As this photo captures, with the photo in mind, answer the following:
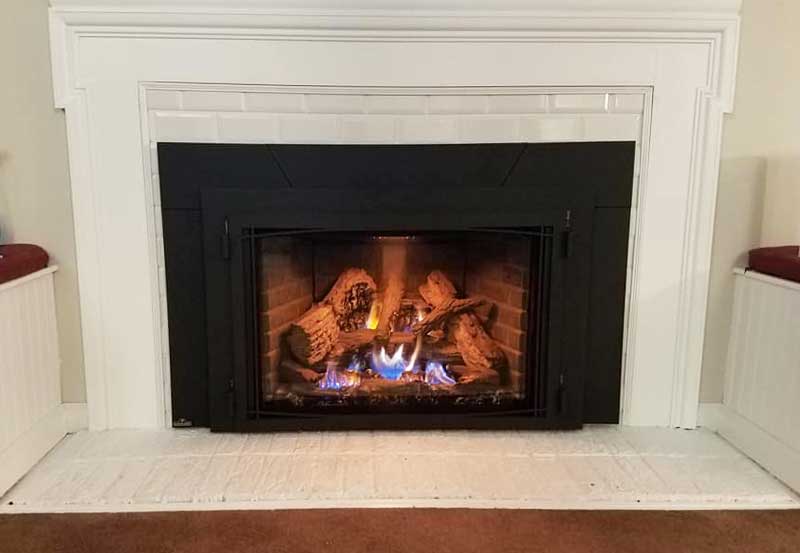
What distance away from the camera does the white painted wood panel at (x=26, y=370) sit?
5.23 ft

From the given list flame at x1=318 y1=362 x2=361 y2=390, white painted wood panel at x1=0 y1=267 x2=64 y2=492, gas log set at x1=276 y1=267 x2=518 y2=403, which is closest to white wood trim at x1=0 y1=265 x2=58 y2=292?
white painted wood panel at x1=0 y1=267 x2=64 y2=492

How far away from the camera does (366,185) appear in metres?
1.81

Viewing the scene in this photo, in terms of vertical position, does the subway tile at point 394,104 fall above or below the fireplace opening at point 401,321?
→ above

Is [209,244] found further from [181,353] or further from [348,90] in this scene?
[348,90]

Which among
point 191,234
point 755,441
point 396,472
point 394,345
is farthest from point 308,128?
point 755,441

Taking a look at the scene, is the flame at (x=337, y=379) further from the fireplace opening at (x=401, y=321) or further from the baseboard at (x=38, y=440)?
the baseboard at (x=38, y=440)

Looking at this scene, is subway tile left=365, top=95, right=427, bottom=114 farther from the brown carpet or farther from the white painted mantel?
the brown carpet

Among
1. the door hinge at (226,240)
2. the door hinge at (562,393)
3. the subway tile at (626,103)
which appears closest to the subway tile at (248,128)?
the door hinge at (226,240)

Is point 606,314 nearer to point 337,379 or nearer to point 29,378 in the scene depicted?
point 337,379

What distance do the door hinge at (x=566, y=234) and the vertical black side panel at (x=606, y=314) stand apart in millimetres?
90

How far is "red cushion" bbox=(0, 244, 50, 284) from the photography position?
1601 millimetres

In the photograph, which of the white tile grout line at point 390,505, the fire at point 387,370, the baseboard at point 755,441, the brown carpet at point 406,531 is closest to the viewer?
the brown carpet at point 406,531

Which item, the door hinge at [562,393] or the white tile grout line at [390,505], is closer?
the white tile grout line at [390,505]

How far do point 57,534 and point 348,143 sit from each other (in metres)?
1.19
